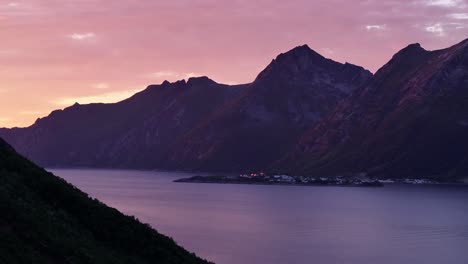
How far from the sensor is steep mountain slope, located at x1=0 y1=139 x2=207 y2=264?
28.9 metres

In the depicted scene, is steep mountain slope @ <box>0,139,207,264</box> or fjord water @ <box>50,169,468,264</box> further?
fjord water @ <box>50,169,468,264</box>

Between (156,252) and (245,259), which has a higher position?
(156,252)

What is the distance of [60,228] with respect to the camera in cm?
3391

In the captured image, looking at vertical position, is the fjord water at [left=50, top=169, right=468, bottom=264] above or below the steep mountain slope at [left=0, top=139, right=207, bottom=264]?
below

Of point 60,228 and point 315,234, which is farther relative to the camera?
point 315,234

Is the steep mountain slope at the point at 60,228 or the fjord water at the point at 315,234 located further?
the fjord water at the point at 315,234

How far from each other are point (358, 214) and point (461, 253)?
73.0m

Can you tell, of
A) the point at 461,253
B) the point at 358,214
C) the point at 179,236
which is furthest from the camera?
the point at 358,214

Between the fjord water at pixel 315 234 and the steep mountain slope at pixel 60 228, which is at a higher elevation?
the steep mountain slope at pixel 60 228

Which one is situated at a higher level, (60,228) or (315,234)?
(60,228)

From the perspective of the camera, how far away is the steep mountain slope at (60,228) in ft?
94.9

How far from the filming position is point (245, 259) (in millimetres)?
102125

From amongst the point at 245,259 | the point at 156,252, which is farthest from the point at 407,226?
the point at 156,252

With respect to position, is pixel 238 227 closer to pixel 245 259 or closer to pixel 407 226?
pixel 407 226
